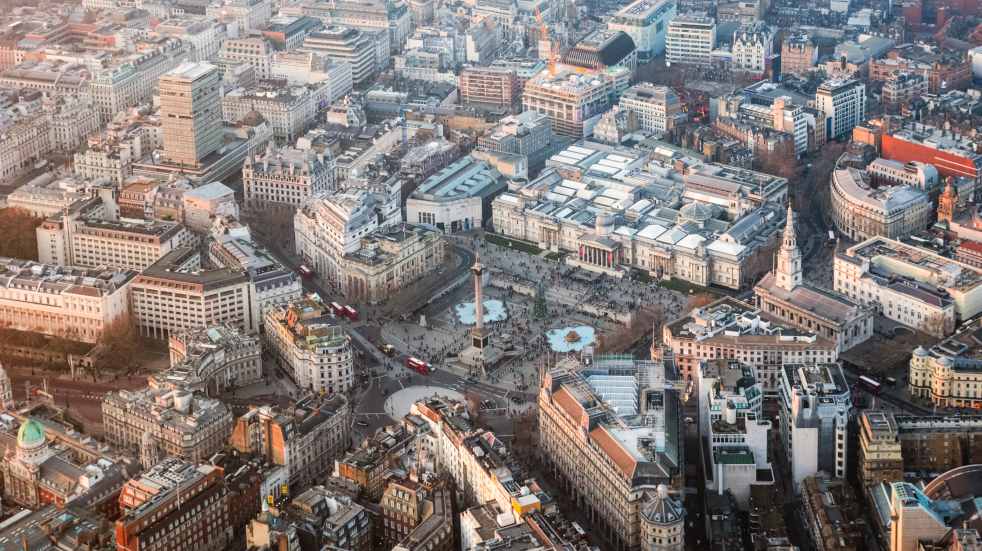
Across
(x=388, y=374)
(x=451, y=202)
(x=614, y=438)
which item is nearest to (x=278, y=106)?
(x=451, y=202)

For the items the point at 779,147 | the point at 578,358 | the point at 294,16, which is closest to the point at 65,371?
the point at 578,358

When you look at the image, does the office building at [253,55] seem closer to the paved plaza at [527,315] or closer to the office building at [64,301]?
the paved plaza at [527,315]

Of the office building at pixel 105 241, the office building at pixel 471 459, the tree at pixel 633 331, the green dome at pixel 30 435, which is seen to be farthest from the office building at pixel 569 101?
the green dome at pixel 30 435

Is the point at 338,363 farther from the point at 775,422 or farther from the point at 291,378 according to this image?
the point at 775,422

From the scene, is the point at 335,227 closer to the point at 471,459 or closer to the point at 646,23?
the point at 471,459

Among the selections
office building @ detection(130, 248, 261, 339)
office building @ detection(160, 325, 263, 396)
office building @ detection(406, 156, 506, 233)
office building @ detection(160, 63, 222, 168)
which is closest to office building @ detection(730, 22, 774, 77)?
office building @ detection(406, 156, 506, 233)
